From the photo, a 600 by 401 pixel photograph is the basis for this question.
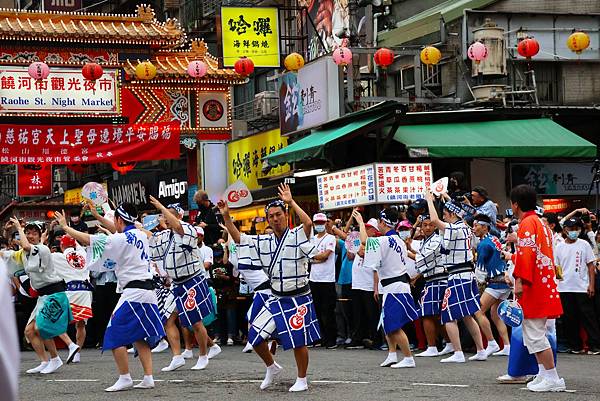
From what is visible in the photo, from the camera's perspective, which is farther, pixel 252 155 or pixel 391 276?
pixel 252 155

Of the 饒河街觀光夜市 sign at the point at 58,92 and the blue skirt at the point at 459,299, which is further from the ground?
the 饒河街觀光夜市 sign at the point at 58,92

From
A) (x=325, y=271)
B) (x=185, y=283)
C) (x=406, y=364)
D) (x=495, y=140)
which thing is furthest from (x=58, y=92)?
(x=406, y=364)

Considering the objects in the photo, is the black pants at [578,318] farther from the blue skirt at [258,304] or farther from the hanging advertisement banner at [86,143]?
the hanging advertisement banner at [86,143]

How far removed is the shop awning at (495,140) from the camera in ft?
66.4

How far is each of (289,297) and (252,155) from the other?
63.8ft

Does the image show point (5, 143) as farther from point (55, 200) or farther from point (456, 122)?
point (55, 200)

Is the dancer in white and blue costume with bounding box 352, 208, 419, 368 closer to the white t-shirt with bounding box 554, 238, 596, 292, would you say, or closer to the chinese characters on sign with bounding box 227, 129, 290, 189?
the white t-shirt with bounding box 554, 238, 596, 292

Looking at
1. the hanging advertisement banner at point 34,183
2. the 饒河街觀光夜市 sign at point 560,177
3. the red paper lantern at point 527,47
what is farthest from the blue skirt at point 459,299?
the hanging advertisement banner at point 34,183

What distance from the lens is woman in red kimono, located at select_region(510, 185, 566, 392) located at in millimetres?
9281

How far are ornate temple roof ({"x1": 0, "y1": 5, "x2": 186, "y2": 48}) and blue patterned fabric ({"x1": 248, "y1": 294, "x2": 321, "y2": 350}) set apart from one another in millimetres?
15809

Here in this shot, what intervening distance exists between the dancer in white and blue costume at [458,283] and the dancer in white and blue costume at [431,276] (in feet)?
0.89

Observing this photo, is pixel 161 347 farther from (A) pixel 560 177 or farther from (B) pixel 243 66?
(A) pixel 560 177

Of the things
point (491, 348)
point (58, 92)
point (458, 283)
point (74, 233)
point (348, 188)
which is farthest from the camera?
point (58, 92)

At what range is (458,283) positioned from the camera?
13.5 metres
